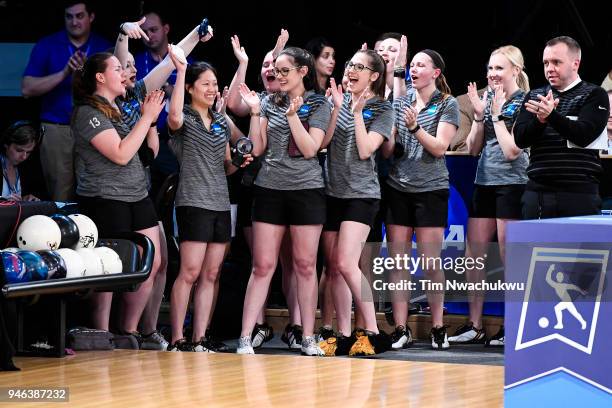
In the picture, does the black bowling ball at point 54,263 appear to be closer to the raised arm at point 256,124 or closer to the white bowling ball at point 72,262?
the white bowling ball at point 72,262

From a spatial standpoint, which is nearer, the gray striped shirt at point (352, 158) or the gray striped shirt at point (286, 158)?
the gray striped shirt at point (286, 158)

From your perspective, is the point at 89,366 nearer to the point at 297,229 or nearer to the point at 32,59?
the point at 297,229

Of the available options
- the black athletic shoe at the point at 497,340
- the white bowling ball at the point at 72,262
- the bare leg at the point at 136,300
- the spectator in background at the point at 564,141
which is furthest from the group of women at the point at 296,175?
the spectator in background at the point at 564,141

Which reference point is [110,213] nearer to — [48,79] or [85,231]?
[85,231]

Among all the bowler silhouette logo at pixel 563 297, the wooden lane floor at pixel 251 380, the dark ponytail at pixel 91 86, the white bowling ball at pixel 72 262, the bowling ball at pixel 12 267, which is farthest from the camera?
the dark ponytail at pixel 91 86

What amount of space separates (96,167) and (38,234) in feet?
2.72

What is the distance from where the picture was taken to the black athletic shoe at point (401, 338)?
758 cm

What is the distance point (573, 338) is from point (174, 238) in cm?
415

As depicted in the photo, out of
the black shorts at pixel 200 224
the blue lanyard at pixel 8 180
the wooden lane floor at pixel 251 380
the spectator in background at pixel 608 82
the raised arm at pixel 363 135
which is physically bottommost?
the wooden lane floor at pixel 251 380

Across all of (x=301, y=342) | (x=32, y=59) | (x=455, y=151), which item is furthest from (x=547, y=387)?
(x=32, y=59)

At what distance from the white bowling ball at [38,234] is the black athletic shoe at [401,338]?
2.44 meters

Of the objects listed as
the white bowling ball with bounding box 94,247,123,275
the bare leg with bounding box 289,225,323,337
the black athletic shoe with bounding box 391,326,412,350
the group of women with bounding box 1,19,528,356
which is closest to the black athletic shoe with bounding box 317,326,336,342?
the group of women with bounding box 1,19,528,356

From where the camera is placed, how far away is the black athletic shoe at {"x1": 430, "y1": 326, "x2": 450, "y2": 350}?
25.1 ft

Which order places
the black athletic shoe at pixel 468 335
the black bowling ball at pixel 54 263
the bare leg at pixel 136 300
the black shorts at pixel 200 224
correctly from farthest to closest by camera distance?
the black athletic shoe at pixel 468 335, the black shorts at pixel 200 224, the bare leg at pixel 136 300, the black bowling ball at pixel 54 263
